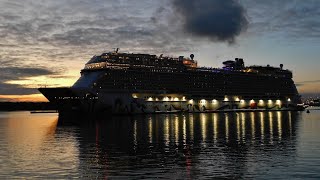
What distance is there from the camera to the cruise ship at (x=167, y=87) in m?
107

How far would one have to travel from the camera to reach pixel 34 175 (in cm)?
2430

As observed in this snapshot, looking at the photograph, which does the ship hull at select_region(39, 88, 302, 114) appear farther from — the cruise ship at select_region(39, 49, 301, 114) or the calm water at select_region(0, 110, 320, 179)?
the calm water at select_region(0, 110, 320, 179)

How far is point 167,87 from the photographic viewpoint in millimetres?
122875

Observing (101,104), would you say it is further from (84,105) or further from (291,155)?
(291,155)

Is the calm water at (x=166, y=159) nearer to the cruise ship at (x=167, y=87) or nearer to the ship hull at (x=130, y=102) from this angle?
the ship hull at (x=130, y=102)

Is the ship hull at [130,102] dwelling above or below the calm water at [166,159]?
above

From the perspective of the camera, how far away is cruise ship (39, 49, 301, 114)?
352ft

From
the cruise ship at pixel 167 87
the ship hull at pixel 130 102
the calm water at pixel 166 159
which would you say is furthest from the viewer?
the cruise ship at pixel 167 87

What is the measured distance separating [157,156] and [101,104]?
75.6m

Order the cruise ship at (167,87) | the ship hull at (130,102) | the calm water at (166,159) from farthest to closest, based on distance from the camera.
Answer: the cruise ship at (167,87) → the ship hull at (130,102) → the calm water at (166,159)

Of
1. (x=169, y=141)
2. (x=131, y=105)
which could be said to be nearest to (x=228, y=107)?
(x=131, y=105)

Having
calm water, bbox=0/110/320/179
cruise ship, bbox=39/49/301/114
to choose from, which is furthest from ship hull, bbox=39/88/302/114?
calm water, bbox=0/110/320/179

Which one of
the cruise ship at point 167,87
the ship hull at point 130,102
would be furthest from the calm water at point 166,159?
the cruise ship at point 167,87

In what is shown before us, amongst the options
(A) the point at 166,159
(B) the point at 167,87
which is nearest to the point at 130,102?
(B) the point at 167,87
